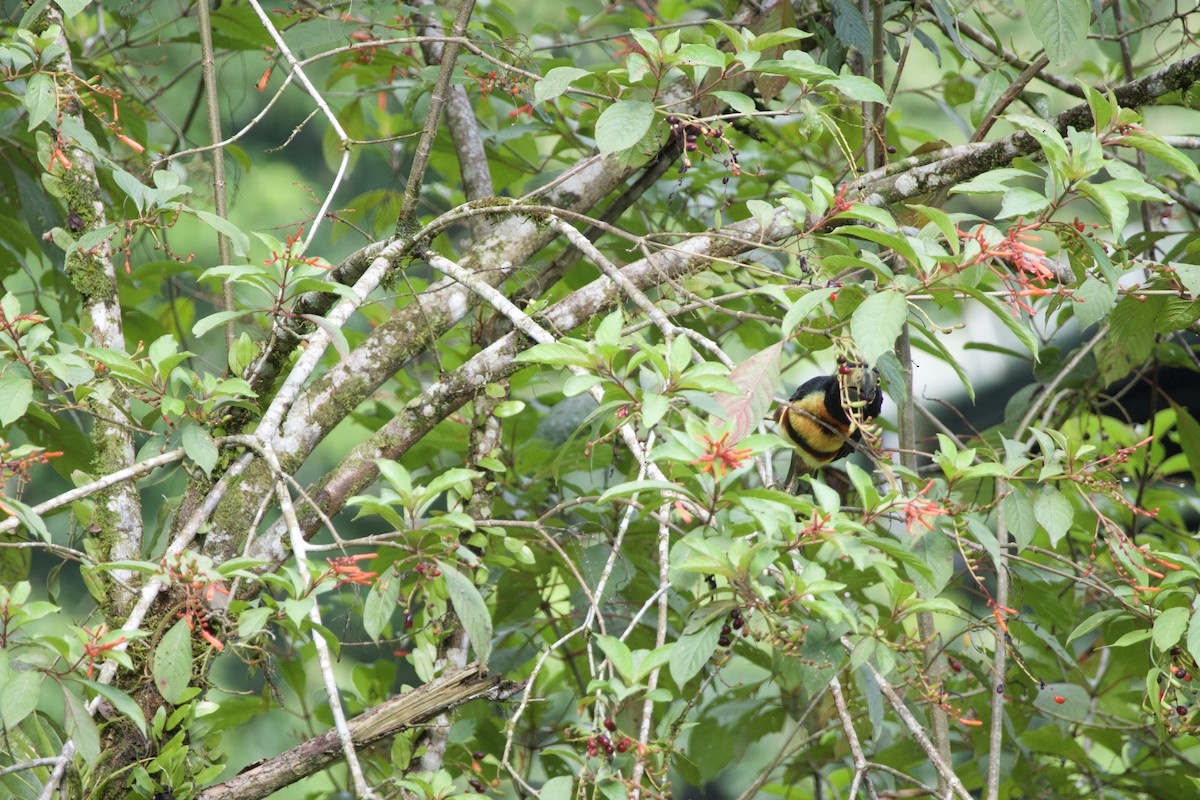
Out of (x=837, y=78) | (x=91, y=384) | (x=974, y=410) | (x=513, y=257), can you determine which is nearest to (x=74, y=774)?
(x=91, y=384)

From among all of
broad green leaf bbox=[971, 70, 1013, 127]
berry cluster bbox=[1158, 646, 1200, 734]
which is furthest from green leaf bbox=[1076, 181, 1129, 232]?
broad green leaf bbox=[971, 70, 1013, 127]

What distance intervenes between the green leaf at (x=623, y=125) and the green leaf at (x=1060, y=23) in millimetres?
602

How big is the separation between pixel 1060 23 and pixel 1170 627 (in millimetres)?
773

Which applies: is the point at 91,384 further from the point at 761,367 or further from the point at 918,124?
the point at 918,124

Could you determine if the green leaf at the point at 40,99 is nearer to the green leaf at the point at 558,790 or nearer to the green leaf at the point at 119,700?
the green leaf at the point at 119,700

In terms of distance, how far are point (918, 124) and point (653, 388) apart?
16.1 ft

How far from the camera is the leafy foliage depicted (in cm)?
104

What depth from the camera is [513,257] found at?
71.6 inches

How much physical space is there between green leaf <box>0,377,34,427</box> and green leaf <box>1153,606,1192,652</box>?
122 centimetres

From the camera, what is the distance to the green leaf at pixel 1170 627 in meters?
1.17

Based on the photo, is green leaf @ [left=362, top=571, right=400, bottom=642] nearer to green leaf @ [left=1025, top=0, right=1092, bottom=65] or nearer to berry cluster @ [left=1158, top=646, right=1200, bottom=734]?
berry cluster @ [left=1158, top=646, right=1200, bottom=734]

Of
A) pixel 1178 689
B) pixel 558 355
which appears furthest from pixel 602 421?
pixel 1178 689

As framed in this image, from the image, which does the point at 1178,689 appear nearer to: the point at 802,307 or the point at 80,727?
the point at 802,307

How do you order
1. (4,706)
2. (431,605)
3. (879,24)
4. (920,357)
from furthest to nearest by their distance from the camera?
1. (920,357)
2. (879,24)
3. (431,605)
4. (4,706)
